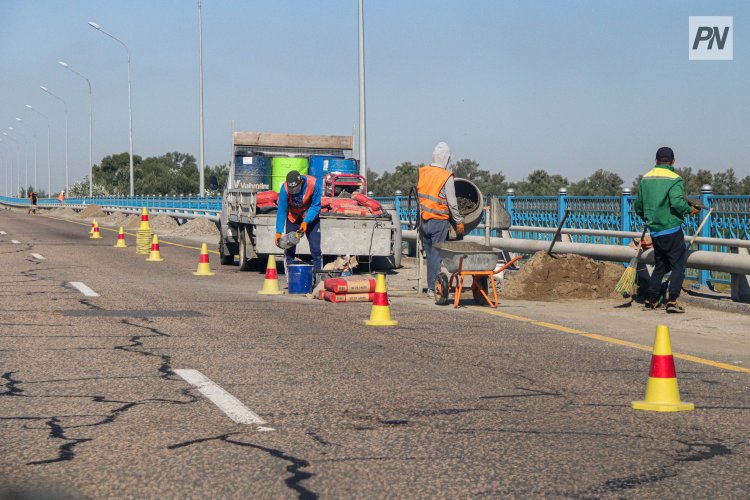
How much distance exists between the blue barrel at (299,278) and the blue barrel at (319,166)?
7.23m

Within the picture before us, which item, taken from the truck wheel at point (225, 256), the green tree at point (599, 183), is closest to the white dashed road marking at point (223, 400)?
the truck wheel at point (225, 256)

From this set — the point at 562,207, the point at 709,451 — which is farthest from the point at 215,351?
the point at 562,207

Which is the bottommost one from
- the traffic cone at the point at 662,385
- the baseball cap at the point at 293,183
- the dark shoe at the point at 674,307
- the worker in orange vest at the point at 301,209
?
the dark shoe at the point at 674,307

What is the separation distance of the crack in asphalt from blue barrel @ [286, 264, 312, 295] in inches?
390

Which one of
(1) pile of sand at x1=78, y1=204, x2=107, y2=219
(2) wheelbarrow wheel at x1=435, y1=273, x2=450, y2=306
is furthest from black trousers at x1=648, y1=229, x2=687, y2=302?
(1) pile of sand at x1=78, y1=204, x2=107, y2=219

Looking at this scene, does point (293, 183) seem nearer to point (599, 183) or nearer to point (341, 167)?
point (341, 167)

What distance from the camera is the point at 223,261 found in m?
23.8

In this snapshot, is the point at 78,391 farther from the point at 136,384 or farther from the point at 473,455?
the point at 473,455

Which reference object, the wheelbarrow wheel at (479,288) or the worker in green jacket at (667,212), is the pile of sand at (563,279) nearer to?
the wheelbarrow wheel at (479,288)

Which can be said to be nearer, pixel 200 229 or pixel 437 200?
pixel 437 200

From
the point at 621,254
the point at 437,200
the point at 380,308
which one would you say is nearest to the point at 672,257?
the point at 621,254

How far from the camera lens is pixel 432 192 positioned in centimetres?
1455

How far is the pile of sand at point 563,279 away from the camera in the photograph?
51.3ft

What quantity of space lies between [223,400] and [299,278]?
8885 millimetres
